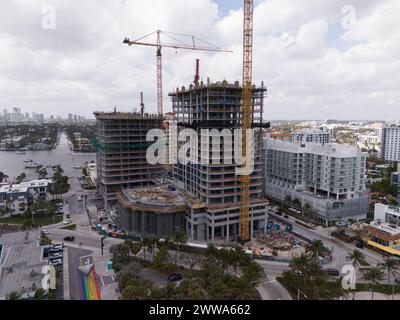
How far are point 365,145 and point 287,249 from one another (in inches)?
3759

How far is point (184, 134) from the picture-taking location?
120 feet

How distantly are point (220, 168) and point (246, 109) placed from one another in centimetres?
679

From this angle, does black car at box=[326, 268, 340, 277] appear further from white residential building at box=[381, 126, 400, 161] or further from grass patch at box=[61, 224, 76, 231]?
white residential building at box=[381, 126, 400, 161]

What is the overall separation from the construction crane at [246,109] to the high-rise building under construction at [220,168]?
878 mm

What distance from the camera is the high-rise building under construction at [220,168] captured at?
31500 mm

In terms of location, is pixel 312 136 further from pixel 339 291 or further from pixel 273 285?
pixel 339 291

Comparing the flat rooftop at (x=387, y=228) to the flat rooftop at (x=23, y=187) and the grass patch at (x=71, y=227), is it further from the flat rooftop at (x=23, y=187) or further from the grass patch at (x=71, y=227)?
the flat rooftop at (x=23, y=187)

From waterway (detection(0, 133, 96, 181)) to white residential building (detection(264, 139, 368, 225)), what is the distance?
166 feet

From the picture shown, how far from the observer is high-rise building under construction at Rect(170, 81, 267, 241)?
3150 cm

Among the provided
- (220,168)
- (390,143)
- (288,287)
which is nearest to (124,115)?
(220,168)

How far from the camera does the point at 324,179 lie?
39.1 m

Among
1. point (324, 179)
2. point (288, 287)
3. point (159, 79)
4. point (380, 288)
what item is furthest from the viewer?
point (159, 79)

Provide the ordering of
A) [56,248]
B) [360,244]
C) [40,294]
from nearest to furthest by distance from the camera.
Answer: [40,294], [56,248], [360,244]

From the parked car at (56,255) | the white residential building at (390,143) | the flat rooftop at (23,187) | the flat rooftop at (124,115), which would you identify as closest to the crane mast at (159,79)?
the flat rooftop at (124,115)
